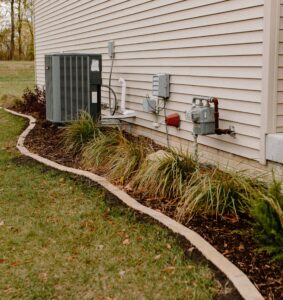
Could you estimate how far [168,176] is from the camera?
15.7 feet

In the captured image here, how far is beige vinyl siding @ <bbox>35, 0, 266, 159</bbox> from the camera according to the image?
4.70 m

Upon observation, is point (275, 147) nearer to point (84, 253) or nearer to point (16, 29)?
point (84, 253)

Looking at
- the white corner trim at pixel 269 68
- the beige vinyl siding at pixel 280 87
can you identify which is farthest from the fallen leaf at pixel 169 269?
the beige vinyl siding at pixel 280 87

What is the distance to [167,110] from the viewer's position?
258 inches

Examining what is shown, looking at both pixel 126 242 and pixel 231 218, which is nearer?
pixel 126 242

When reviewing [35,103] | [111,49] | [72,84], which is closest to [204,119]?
[72,84]

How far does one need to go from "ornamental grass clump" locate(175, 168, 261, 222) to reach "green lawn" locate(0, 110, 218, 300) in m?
0.35

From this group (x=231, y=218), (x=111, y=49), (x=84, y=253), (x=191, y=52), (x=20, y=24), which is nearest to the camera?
(x=84, y=253)

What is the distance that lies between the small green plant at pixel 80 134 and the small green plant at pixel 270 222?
388 centimetres

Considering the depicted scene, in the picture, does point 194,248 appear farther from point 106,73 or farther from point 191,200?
point 106,73

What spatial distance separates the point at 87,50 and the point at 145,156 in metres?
4.71

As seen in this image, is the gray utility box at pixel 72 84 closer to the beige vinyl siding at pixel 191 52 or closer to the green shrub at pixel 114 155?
the beige vinyl siding at pixel 191 52

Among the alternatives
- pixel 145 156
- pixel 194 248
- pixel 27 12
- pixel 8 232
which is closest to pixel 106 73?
pixel 145 156

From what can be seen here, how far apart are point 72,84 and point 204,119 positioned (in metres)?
3.42
